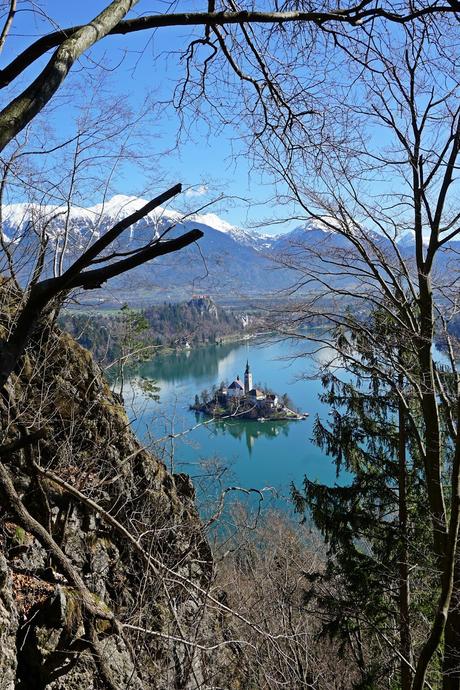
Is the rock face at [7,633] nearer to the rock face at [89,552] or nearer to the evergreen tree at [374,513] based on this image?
the rock face at [89,552]

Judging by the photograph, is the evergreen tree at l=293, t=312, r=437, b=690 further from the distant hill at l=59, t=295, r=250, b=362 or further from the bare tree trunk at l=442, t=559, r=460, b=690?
the distant hill at l=59, t=295, r=250, b=362

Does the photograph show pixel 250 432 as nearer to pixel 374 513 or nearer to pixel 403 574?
pixel 374 513

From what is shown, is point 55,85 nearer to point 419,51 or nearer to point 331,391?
point 419,51

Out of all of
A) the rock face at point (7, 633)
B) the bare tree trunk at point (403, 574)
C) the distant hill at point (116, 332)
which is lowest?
the bare tree trunk at point (403, 574)

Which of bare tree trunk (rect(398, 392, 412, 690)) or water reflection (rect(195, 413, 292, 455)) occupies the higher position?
bare tree trunk (rect(398, 392, 412, 690))

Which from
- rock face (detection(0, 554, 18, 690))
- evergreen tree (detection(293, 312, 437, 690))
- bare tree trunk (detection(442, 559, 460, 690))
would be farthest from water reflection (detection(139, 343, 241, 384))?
rock face (detection(0, 554, 18, 690))

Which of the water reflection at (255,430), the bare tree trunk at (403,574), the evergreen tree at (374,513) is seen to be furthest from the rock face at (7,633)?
the water reflection at (255,430)

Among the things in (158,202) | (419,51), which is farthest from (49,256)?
(158,202)

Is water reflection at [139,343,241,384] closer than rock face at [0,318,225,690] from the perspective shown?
No
